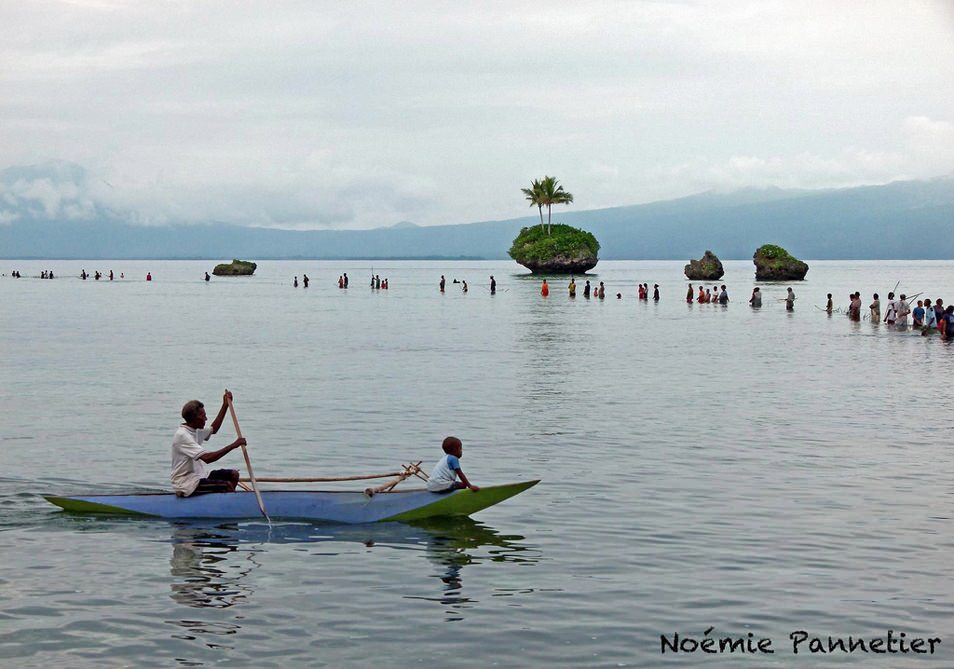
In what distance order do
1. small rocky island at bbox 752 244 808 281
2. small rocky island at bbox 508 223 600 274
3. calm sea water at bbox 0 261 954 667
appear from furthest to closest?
small rocky island at bbox 508 223 600 274 → small rocky island at bbox 752 244 808 281 → calm sea water at bbox 0 261 954 667

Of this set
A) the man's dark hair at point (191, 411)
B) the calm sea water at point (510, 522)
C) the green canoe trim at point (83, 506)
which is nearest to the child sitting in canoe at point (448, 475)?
the calm sea water at point (510, 522)

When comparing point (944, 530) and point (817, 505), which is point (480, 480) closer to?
point (817, 505)

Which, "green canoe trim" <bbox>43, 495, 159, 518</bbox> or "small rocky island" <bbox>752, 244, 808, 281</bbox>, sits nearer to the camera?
"green canoe trim" <bbox>43, 495, 159, 518</bbox>

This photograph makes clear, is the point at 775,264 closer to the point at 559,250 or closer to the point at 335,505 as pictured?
the point at 559,250

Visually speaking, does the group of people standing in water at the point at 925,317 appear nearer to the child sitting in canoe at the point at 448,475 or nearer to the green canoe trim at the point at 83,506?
the child sitting in canoe at the point at 448,475

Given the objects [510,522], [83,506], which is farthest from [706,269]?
[83,506]

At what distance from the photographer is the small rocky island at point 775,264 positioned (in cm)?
13662

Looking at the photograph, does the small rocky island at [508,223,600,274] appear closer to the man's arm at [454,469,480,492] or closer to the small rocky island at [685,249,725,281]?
the small rocky island at [685,249,725,281]

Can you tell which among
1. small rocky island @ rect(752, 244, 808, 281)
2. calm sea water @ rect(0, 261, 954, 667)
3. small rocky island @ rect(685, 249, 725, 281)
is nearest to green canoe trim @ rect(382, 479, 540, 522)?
calm sea water @ rect(0, 261, 954, 667)

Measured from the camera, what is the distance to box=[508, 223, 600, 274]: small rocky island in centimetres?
16225

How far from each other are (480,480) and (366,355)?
24850mm

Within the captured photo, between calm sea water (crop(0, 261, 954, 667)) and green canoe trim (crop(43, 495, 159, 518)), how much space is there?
24cm

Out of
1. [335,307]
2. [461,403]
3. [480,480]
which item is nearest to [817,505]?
[480,480]

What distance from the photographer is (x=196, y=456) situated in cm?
1590
